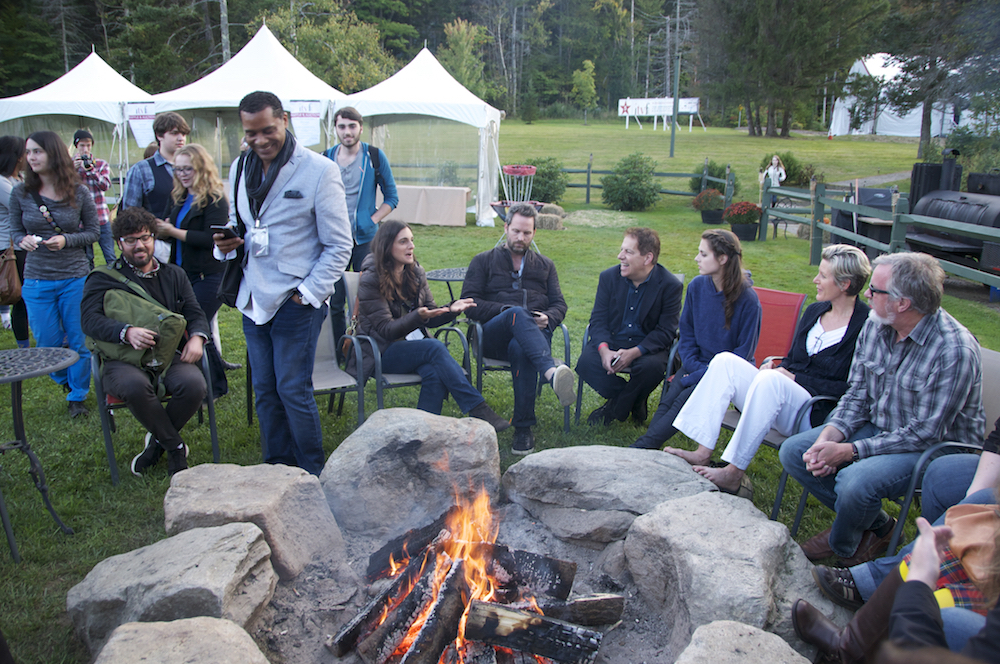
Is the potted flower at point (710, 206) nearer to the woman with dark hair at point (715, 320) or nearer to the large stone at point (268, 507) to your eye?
the woman with dark hair at point (715, 320)

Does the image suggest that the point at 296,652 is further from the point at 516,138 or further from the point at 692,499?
the point at 516,138

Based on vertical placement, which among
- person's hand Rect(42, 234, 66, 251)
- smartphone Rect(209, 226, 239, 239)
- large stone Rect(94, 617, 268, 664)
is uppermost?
smartphone Rect(209, 226, 239, 239)

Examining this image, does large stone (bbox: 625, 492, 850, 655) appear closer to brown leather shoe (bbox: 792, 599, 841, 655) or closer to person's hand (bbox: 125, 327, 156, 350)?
brown leather shoe (bbox: 792, 599, 841, 655)

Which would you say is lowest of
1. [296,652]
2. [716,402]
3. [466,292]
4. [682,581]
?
[296,652]

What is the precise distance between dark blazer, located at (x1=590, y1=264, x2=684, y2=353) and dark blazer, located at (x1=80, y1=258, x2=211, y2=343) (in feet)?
8.01

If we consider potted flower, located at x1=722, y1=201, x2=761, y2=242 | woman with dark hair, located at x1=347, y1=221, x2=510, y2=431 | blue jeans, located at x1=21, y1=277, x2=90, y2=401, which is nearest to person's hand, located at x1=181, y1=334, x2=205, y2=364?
woman with dark hair, located at x1=347, y1=221, x2=510, y2=431

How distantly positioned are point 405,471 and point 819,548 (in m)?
1.89

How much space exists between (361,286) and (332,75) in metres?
23.6

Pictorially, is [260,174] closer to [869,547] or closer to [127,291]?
[127,291]

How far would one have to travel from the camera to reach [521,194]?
16.6 metres

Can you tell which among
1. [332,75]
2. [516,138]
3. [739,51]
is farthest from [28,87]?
[739,51]

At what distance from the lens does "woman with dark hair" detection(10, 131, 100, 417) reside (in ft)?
14.0

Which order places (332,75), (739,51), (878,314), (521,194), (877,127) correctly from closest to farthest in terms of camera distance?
(878,314), (521,194), (332,75), (739,51), (877,127)

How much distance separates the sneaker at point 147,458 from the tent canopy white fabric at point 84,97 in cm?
1306
